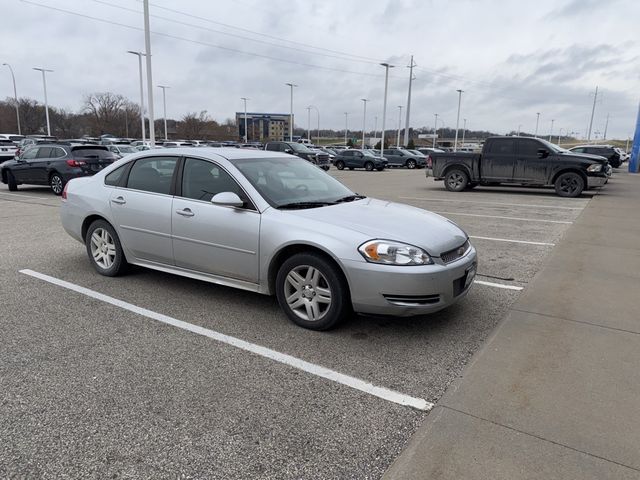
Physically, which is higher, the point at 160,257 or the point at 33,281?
the point at 160,257

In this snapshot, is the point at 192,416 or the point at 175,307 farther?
the point at 175,307

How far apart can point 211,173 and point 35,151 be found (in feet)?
43.0

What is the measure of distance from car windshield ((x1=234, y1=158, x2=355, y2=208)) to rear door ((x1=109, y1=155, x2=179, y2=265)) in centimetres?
88

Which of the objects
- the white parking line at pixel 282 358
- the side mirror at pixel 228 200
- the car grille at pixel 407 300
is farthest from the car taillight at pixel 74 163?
the car grille at pixel 407 300

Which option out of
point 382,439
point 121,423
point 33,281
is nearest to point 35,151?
point 33,281

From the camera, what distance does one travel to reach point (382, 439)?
267cm

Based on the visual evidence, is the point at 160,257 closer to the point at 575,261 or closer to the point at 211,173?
the point at 211,173

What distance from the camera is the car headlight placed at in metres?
3.77

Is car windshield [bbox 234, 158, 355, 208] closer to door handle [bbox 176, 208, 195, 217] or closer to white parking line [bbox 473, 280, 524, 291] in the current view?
door handle [bbox 176, 208, 195, 217]

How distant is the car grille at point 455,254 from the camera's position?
401 cm

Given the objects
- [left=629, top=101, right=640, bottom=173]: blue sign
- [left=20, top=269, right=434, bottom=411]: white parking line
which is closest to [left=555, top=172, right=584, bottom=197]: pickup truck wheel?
[left=20, top=269, right=434, bottom=411]: white parking line

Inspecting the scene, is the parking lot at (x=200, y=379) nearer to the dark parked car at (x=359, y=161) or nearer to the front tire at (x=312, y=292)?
the front tire at (x=312, y=292)

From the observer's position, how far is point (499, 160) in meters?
16.4

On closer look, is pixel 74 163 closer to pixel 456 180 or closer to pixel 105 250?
pixel 105 250
